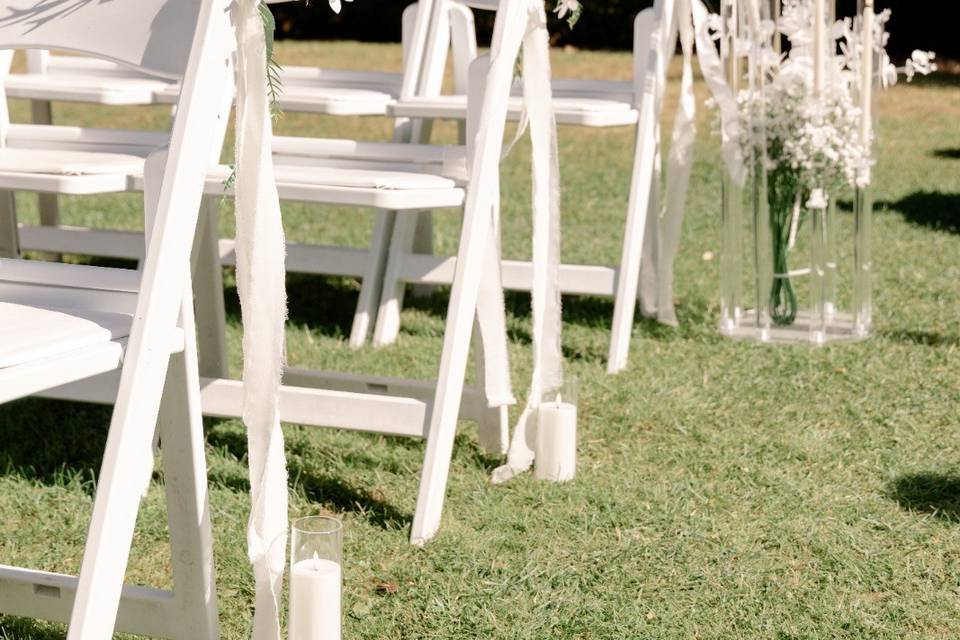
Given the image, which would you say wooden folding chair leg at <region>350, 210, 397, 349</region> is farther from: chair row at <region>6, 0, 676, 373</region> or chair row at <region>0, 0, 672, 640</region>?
chair row at <region>0, 0, 672, 640</region>

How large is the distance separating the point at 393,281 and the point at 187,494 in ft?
7.11

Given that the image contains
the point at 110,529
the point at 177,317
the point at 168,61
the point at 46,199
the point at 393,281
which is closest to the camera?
the point at 110,529

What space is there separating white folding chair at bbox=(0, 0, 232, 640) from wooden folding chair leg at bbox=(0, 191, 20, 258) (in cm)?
168

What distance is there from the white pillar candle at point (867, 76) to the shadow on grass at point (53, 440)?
220cm

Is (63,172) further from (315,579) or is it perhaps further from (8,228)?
(315,579)

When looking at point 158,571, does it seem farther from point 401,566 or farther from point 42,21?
point 42,21

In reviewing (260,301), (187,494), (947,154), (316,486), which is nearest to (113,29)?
(260,301)

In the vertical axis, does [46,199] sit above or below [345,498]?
above

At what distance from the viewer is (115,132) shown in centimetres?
341

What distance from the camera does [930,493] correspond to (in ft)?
9.12

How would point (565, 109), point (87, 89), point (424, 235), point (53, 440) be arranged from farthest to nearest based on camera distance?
point (424, 235) → point (87, 89) → point (565, 109) → point (53, 440)

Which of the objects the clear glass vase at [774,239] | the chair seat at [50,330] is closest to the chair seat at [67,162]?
the chair seat at [50,330]

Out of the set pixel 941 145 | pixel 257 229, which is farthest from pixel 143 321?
pixel 941 145

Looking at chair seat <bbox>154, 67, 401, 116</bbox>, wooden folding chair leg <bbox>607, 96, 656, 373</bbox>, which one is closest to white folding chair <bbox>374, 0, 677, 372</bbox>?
wooden folding chair leg <bbox>607, 96, 656, 373</bbox>
